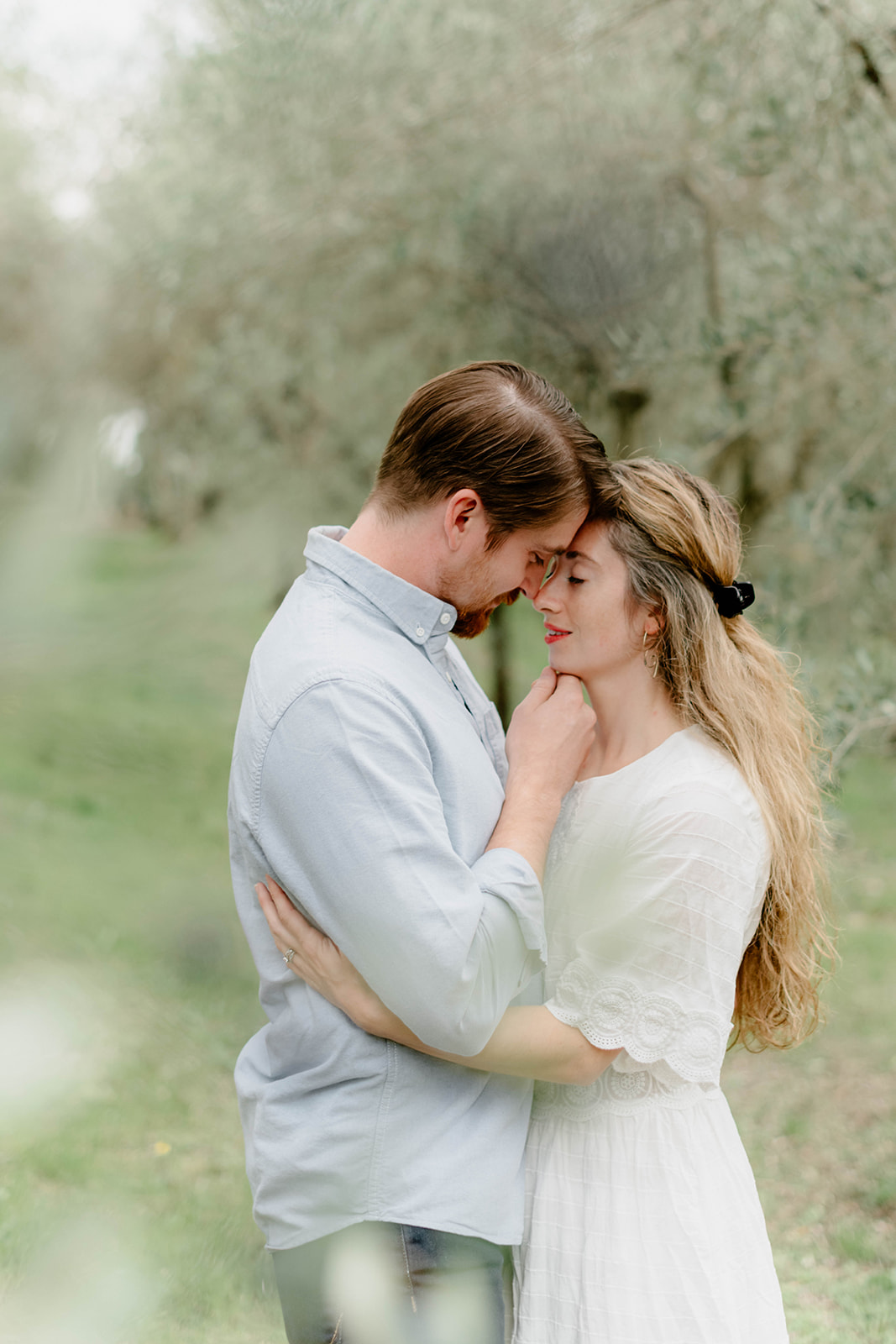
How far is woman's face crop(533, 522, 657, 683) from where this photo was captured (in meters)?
2.09

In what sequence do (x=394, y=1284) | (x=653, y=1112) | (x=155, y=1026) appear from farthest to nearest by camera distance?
(x=155, y=1026) → (x=653, y=1112) → (x=394, y=1284)

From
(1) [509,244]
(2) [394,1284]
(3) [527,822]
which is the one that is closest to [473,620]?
(3) [527,822]

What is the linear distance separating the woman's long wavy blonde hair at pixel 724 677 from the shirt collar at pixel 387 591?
18.7 inches

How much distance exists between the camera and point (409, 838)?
4.86 ft

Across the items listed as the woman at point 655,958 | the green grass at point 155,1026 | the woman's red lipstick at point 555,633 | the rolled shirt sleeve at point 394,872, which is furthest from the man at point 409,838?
the green grass at point 155,1026

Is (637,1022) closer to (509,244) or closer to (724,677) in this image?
(724,677)

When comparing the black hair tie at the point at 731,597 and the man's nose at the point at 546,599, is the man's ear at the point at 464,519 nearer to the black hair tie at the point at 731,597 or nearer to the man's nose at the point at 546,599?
the man's nose at the point at 546,599

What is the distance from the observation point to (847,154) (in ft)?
14.8

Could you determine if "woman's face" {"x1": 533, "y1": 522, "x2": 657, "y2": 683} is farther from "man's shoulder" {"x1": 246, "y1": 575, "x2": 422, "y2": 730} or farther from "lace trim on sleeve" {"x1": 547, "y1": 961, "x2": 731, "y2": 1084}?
"lace trim on sleeve" {"x1": 547, "y1": 961, "x2": 731, "y2": 1084}

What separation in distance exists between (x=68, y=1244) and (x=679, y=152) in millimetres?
4943

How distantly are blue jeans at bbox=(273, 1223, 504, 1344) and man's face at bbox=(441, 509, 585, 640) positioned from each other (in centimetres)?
91

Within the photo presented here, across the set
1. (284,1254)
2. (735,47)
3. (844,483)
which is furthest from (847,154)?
(284,1254)

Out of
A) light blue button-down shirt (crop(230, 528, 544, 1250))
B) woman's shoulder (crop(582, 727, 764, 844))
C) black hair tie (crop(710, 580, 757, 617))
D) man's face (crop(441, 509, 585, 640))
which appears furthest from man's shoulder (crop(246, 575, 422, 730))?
black hair tie (crop(710, 580, 757, 617))

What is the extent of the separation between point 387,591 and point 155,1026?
3457 millimetres
